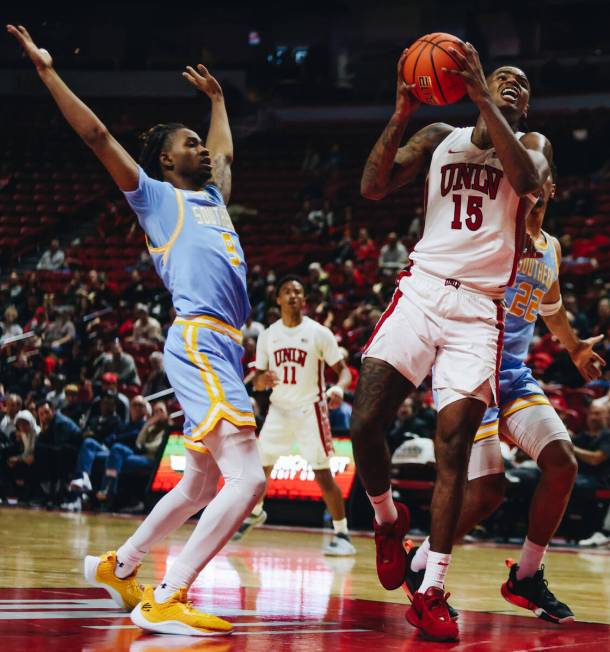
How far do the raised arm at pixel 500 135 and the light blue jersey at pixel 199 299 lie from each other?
115cm

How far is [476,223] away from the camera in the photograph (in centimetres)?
430

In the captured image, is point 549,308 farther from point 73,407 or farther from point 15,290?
point 15,290

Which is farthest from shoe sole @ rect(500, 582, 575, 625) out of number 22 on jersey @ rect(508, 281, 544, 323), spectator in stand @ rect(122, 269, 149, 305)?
spectator in stand @ rect(122, 269, 149, 305)

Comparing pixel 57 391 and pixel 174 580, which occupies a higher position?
pixel 174 580

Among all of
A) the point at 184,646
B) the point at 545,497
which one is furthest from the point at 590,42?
the point at 184,646

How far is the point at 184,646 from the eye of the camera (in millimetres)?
3551

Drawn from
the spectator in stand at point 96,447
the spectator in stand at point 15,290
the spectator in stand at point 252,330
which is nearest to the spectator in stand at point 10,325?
the spectator in stand at point 15,290

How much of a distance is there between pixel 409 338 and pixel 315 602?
1.49 metres

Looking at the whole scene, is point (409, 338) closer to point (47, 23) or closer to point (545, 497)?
point (545, 497)

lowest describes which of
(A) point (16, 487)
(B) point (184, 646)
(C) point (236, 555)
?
(A) point (16, 487)

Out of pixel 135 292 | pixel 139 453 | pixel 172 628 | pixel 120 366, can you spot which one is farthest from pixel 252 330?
pixel 172 628

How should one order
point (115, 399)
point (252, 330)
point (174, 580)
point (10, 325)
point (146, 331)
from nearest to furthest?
point (174, 580) → point (115, 399) → point (252, 330) → point (146, 331) → point (10, 325)

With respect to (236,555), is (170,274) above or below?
above

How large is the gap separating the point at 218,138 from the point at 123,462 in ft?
26.1
